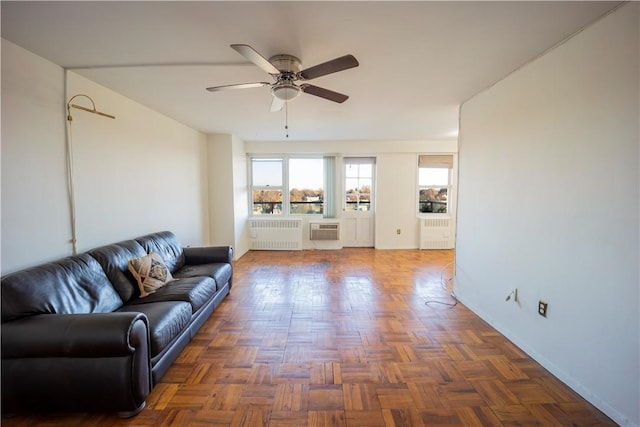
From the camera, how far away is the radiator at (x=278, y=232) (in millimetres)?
5652

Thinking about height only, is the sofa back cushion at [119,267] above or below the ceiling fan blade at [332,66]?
below

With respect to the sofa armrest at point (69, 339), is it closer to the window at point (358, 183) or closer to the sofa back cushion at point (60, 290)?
the sofa back cushion at point (60, 290)

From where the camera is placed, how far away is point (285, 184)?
579 centimetres

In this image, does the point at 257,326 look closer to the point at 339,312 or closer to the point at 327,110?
the point at 339,312

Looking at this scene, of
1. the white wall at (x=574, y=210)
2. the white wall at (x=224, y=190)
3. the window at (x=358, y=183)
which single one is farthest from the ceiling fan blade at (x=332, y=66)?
the window at (x=358, y=183)

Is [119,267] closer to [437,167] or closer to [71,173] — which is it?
[71,173]

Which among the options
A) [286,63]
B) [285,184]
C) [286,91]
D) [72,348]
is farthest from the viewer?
[285,184]

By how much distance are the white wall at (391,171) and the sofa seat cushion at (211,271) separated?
2844 mm

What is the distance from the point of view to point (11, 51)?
1789 millimetres

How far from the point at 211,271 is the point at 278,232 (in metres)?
2.80

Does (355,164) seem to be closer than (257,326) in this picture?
No

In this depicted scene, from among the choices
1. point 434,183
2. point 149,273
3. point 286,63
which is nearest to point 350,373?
point 149,273

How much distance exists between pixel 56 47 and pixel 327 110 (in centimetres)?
248

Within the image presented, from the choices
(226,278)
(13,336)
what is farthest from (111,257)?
(226,278)
